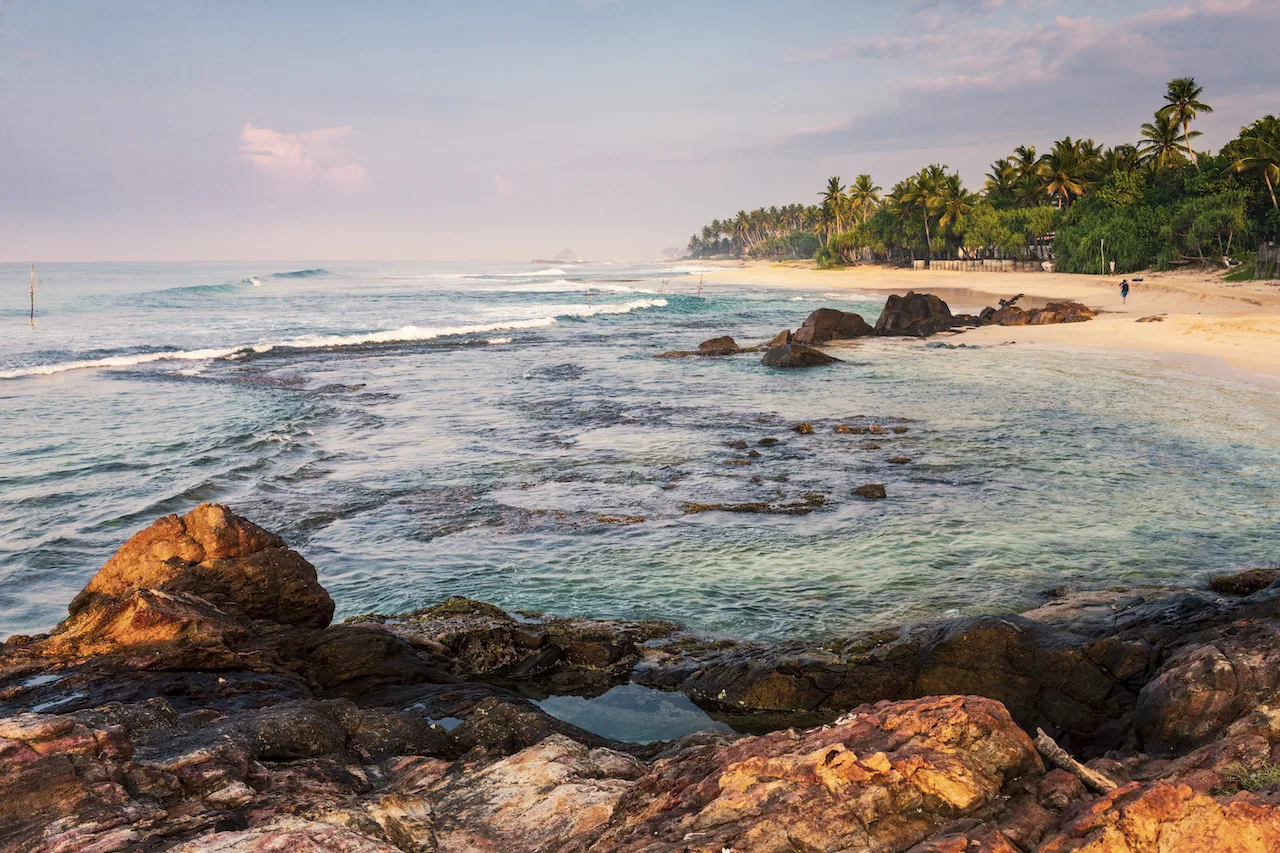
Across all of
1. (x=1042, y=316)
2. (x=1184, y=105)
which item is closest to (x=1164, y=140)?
(x=1184, y=105)

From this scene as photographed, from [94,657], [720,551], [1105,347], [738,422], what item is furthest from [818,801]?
[1105,347]

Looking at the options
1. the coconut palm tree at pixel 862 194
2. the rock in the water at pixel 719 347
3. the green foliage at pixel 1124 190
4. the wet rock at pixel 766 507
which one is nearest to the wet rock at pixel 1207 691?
the wet rock at pixel 766 507

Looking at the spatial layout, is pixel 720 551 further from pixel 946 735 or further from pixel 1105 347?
pixel 1105 347

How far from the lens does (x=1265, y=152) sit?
58.5 metres

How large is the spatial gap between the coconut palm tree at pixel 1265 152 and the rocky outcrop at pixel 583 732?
6409cm

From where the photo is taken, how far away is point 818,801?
14.5ft

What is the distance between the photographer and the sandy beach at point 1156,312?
3341 centimetres

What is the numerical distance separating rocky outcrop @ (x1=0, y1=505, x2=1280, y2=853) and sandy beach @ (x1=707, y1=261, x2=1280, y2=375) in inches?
1014

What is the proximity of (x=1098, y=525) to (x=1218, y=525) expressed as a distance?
1770 millimetres

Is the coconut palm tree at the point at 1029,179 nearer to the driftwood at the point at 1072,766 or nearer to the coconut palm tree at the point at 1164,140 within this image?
the coconut palm tree at the point at 1164,140

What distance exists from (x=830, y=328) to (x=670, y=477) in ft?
86.1

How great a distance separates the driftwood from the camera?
4.56 m

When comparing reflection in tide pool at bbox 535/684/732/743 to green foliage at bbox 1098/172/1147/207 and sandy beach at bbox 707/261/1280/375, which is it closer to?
sandy beach at bbox 707/261/1280/375

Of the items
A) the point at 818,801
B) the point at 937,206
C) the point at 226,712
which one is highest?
the point at 937,206
